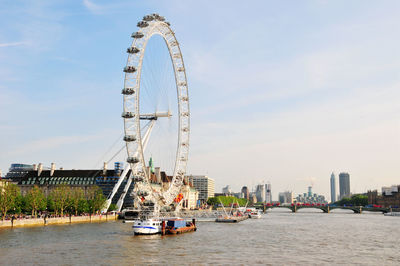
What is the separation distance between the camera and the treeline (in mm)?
72400

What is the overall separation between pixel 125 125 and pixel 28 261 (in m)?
32.2

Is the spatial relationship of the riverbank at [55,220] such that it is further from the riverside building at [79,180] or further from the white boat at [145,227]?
the riverside building at [79,180]

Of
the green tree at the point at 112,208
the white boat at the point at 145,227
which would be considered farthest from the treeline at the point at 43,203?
the white boat at the point at 145,227

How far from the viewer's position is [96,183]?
132 meters

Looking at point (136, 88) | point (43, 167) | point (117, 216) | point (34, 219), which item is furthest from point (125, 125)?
point (43, 167)

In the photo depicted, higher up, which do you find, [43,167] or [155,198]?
[43,167]

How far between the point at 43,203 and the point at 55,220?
23.9ft

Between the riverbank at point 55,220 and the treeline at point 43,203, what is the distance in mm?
2872

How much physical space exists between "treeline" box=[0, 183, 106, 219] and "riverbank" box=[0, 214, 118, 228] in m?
2.87

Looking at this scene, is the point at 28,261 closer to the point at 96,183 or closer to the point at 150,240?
the point at 150,240

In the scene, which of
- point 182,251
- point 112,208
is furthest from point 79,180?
point 182,251

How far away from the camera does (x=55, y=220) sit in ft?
259

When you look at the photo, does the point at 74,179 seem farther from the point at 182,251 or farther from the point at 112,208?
the point at 182,251

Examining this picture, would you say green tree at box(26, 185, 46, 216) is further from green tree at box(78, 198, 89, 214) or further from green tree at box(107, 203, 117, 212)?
green tree at box(107, 203, 117, 212)
